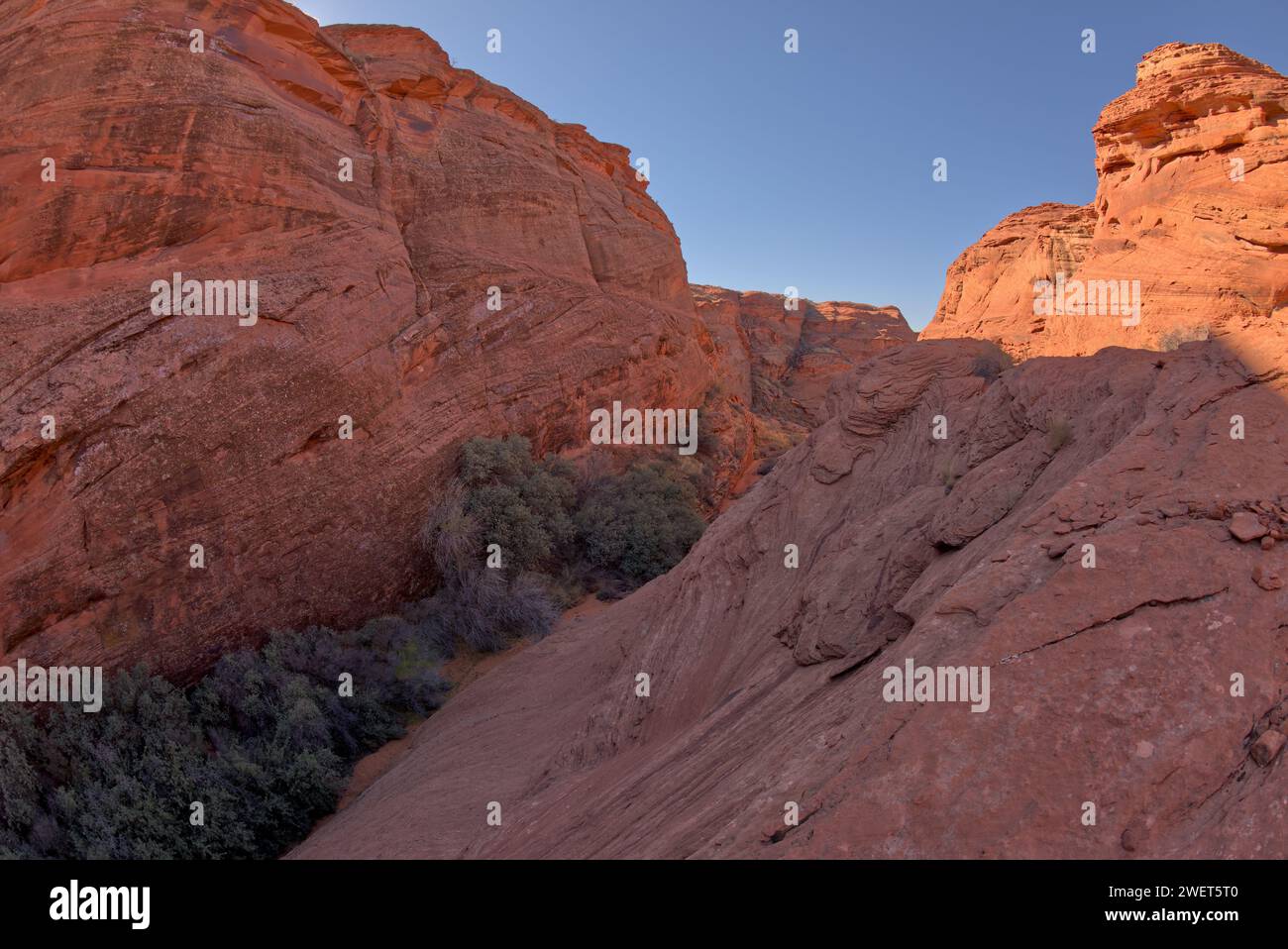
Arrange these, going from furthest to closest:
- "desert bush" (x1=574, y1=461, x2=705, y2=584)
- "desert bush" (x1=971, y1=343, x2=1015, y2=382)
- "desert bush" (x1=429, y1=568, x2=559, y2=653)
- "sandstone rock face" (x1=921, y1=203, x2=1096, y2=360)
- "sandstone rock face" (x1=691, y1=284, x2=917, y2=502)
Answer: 1. "sandstone rock face" (x1=691, y1=284, x2=917, y2=502)
2. "desert bush" (x1=574, y1=461, x2=705, y2=584)
3. "desert bush" (x1=429, y1=568, x2=559, y2=653)
4. "sandstone rock face" (x1=921, y1=203, x2=1096, y2=360)
5. "desert bush" (x1=971, y1=343, x2=1015, y2=382)

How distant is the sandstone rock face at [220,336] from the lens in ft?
28.1

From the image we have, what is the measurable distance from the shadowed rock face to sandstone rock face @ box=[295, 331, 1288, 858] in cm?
408

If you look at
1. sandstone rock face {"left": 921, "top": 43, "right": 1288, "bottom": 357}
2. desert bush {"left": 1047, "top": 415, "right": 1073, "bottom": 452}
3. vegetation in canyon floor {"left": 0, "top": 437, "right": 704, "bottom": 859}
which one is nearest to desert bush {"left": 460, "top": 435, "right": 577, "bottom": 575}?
vegetation in canyon floor {"left": 0, "top": 437, "right": 704, "bottom": 859}

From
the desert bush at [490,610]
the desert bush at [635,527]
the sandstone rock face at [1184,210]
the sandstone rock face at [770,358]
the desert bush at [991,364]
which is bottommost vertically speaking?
the desert bush at [490,610]

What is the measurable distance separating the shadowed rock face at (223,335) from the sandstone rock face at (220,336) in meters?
0.03

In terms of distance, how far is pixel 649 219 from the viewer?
2228 centimetres

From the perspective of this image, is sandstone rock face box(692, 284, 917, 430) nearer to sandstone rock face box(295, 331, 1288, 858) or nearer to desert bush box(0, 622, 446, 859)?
desert bush box(0, 622, 446, 859)

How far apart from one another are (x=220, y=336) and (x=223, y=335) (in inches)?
1.7

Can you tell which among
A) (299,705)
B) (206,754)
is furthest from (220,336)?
(206,754)

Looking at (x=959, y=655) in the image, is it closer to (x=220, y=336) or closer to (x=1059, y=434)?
(x=1059, y=434)

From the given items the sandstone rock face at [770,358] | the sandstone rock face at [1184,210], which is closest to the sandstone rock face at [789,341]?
the sandstone rock face at [770,358]

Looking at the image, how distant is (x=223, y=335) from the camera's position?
31.9 ft

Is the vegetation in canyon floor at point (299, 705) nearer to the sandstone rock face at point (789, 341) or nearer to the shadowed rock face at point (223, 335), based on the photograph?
the shadowed rock face at point (223, 335)

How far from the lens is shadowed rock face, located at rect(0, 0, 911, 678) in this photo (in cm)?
857
